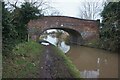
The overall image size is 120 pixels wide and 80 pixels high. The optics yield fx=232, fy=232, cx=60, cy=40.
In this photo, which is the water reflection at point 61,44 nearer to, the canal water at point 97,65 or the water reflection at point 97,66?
the canal water at point 97,65

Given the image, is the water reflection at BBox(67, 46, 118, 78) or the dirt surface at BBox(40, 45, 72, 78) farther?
the water reflection at BBox(67, 46, 118, 78)

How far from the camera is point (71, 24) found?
21625mm

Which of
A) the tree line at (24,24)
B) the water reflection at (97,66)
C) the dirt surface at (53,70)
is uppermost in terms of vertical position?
the tree line at (24,24)

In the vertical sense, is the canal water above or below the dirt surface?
below

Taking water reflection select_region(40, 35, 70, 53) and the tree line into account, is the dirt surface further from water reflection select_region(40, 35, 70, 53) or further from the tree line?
water reflection select_region(40, 35, 70, 53)

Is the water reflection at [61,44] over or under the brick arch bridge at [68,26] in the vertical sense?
under

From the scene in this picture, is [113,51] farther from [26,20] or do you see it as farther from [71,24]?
[71,24]

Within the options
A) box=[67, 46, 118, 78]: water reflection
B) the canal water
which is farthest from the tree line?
box=[67, 46, 118, 78]: water reflection

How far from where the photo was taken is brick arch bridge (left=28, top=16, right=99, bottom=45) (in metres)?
20.9

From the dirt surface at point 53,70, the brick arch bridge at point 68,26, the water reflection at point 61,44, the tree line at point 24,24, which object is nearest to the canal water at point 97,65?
the dirt surface at point 53,70

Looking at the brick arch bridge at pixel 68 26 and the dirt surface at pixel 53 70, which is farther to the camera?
the brick arch bridge at pixel 68 26

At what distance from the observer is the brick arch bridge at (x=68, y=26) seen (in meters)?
20.9

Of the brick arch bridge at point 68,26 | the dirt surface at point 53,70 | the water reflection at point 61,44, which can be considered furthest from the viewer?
the brick arch bridge at point 68,26

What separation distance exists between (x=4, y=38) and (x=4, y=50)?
323mm
